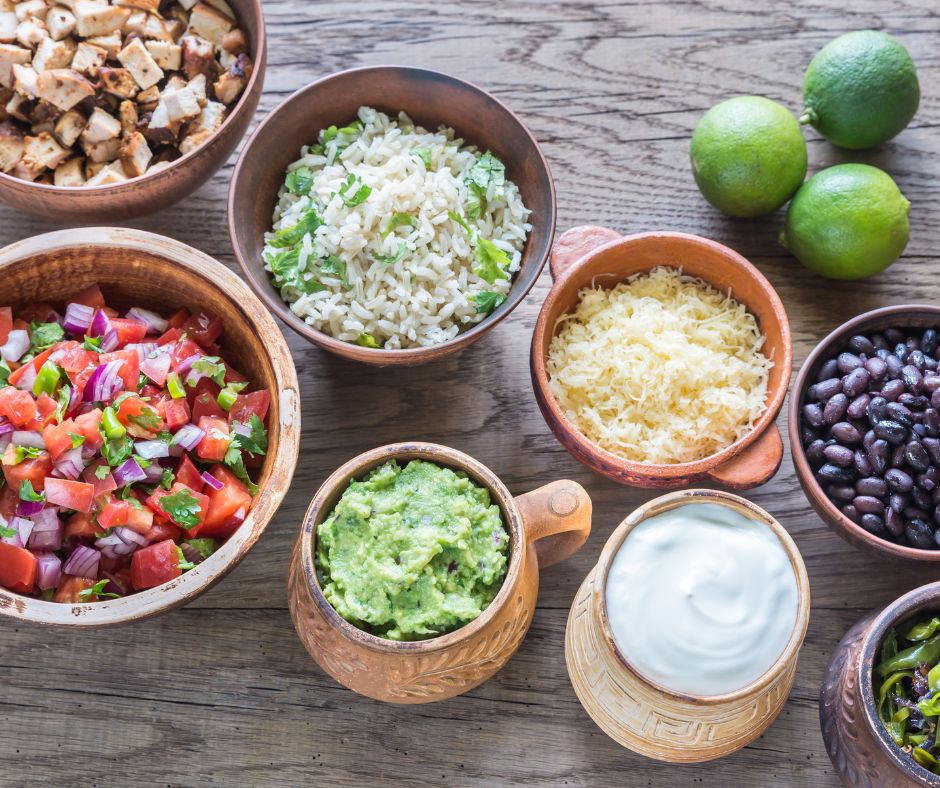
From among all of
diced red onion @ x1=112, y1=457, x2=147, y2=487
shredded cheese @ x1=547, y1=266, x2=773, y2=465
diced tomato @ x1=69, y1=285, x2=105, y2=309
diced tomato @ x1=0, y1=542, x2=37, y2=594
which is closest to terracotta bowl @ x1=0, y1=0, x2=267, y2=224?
diced tomato @ x1=69, y1=285, x2=105, y2=309

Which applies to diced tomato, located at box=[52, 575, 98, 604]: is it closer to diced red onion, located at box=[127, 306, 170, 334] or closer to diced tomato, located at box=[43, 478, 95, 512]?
diced tomato, located at box=[43, 478, 95, 512]

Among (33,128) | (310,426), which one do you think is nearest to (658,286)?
(310,426)

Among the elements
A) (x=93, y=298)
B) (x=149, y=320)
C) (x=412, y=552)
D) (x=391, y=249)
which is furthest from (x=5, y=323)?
(x=412, y=552)

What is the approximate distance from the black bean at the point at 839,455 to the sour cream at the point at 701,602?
0.27 meters

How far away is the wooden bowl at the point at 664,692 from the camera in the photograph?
1876mm

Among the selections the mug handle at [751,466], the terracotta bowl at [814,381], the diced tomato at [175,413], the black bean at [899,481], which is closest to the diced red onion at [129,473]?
the diced tomato at [175,413]

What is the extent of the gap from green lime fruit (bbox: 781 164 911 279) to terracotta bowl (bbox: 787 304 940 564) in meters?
0.14

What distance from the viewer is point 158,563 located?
1936 millimetres

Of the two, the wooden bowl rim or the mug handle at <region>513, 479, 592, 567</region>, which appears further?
the mug handle at <region>513, 479, 592, 567</region>

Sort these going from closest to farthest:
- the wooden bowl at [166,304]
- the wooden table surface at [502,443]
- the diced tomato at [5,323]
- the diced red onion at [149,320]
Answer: the wooden bowl at [166,304]
the diced tomato at [5,323]
the diced red onion at [149,320]
the wooden table surface at [502,443]

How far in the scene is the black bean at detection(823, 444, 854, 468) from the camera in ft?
6.94

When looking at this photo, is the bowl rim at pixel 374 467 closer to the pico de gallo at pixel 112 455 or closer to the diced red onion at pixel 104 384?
the pico de gallo at pixel 112 455

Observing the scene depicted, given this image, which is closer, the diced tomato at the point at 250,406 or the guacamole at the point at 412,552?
the guacamole at the point at 412,552

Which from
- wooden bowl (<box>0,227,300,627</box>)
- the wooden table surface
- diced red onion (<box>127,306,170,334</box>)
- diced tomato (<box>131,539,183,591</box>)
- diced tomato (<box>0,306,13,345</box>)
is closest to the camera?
wooden bowl (<box>0,227,300,627</box>)
